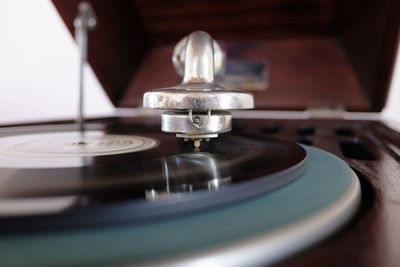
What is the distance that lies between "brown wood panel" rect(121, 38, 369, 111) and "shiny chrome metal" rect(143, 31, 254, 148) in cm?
72

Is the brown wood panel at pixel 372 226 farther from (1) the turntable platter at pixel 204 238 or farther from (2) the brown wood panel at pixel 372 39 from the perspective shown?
(2) the brown wood panel at pixel 372 39

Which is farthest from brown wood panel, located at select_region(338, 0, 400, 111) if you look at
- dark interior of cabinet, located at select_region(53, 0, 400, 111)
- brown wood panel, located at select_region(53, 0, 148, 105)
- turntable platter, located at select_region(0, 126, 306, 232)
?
brown wood panel, located at select_region(53, 0, 148, 105)

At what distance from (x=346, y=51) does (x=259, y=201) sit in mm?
1011

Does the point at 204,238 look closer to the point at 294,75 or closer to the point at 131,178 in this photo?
the point at 131,178

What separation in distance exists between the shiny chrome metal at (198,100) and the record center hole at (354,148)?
29cm

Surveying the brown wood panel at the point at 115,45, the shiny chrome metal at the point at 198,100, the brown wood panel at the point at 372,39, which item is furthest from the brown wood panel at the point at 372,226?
the brown wood panel at the point at 115,45

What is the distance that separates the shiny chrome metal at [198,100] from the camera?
460 mm

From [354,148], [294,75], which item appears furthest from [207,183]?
[294,75]

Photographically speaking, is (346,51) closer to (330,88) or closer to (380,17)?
(330,88)

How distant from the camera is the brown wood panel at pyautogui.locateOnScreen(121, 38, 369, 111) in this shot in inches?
47.0

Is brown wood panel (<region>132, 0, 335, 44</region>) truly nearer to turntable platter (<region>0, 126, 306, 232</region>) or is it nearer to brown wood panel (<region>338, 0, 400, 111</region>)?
brown wood panel (<region>338, 0, 400, 111</region>)

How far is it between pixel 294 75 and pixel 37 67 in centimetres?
87

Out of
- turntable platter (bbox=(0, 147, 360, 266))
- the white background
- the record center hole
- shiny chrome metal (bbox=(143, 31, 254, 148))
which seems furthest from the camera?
the white background

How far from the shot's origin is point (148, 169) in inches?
15.8
